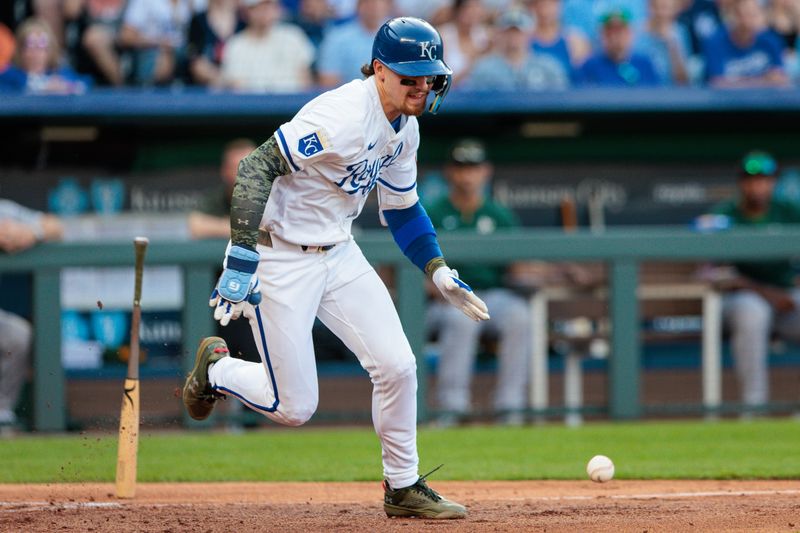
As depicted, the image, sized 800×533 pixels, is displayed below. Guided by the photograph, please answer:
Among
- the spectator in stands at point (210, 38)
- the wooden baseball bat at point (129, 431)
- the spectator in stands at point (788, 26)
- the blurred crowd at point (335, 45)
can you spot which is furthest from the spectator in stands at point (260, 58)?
the spectator in stands at point (788, 26)

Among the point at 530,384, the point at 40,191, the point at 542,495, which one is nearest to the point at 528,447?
the point at 530,384

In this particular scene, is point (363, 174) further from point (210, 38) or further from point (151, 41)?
point (210, 38)

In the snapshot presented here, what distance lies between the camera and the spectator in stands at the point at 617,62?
30.5ft

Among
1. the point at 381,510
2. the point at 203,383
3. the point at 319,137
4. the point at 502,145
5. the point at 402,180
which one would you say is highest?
the point at 502,145

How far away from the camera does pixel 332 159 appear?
4320 mm

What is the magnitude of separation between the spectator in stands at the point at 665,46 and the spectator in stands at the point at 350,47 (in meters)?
2.10

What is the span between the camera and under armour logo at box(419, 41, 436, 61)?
431 cm

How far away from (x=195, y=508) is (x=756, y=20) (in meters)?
6.67

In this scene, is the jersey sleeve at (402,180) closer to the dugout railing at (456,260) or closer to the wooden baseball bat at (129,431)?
the wooden baseball bat at (129,431)

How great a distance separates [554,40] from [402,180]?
5.12 meters

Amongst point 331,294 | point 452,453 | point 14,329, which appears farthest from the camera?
point 14,329

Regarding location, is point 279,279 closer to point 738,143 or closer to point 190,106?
point 190,106

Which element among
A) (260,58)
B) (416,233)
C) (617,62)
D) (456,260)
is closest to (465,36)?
(617,62)

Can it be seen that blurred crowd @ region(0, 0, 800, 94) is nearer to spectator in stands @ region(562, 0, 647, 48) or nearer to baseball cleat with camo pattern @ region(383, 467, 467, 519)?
spectator in stands @ region(562, 0, 647, 48)
